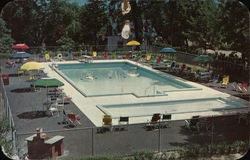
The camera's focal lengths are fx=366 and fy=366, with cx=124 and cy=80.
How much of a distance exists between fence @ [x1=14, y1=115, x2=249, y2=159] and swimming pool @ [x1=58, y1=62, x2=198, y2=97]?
6872mm

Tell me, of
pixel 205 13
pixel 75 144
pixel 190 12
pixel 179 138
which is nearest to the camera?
pixel 75 144

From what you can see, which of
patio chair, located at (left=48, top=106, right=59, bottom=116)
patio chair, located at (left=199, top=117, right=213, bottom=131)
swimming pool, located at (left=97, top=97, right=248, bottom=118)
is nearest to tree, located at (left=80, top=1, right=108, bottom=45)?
swimming pool, located at (left=97, top=97, right=248, bottom=118)

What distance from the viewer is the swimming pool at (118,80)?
2409cm

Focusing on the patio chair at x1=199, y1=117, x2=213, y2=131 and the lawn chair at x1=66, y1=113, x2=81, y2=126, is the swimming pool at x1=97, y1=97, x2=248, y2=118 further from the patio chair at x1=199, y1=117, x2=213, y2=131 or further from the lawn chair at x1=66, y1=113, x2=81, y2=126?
the patio chair at x1=199, y1=117, x2=213, y2=131

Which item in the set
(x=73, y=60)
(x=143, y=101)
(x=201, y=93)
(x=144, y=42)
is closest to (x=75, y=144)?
→ (x=143, y=101)

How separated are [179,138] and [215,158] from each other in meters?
2.12

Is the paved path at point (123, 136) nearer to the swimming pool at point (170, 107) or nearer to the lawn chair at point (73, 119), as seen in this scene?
the lawn chair at point (73, 119)

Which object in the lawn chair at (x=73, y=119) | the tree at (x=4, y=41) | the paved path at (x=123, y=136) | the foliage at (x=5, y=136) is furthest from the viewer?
the tree at (x=4, y=41)

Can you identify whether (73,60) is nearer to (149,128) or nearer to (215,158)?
(149,128)

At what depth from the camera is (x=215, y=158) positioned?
41.2ft

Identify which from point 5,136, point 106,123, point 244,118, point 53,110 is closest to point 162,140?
point 106,123

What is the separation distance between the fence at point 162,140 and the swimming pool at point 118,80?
6.87 metres

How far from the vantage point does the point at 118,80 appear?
2902cm

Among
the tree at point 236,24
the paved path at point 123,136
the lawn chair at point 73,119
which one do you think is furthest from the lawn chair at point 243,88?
the lawn chair at point 73,119
